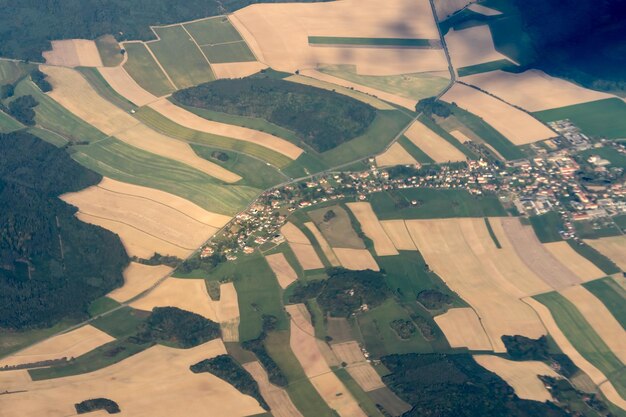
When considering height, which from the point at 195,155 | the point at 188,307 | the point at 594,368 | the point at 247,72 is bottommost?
the point at 594,368

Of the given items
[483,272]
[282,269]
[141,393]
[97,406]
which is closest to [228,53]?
[282,269]

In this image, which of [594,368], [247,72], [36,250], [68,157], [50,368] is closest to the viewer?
[50,368]

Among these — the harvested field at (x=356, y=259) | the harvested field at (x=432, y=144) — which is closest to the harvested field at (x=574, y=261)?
the harvested field at (x=356, y=259)

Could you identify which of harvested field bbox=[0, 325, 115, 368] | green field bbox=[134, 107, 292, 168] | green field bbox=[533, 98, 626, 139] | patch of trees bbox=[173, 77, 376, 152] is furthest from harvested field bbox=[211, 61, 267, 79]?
harvested field bbox=[0, 325, 115, 368]

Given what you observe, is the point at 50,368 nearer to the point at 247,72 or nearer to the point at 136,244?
the point at 136,244

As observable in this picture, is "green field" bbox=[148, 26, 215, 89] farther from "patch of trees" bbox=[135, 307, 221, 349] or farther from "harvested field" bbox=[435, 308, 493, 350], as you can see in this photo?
"harvested field" bbox=[435, 308, 493, 350]

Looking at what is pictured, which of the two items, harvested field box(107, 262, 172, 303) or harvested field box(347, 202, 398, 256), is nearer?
harvested field box(107, 262, 172, 303)

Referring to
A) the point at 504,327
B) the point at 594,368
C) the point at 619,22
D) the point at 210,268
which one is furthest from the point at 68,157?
the point at 619,22
